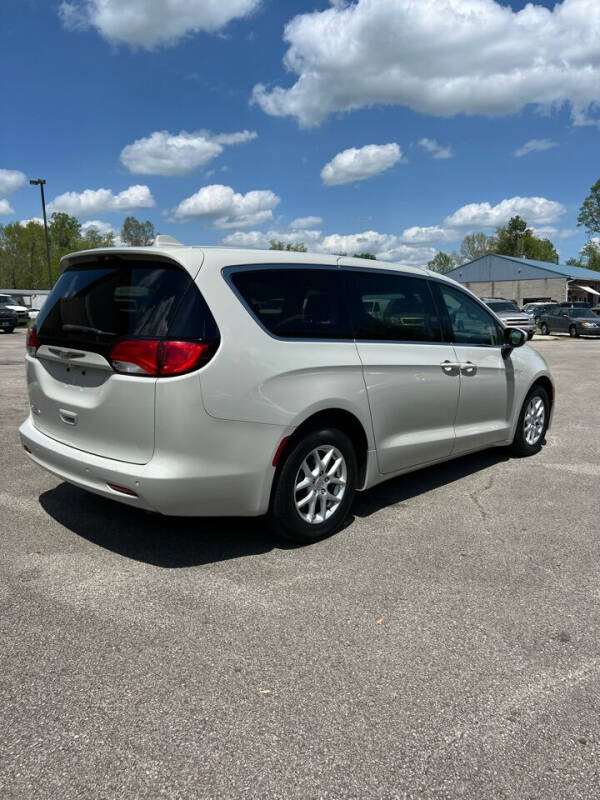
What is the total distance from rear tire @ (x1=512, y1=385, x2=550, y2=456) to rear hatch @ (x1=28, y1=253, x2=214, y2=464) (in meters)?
3.97

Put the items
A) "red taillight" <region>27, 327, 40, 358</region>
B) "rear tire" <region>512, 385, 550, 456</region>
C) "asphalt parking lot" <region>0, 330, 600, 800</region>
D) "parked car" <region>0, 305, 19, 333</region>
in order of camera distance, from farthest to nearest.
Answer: "parked car" <region>0, 305, 19, 333</region> < "rear tire" <region>512, 385, 550, 456</region> < "red taillight" <region>27, 327, 40, 358</region> < "asphalt parking lot" <region>0, 330, 600, 800</region>

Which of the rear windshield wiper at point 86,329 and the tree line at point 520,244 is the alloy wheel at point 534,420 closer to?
the rear windshield wiper at point 86,329

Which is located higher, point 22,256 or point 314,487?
point 22,256

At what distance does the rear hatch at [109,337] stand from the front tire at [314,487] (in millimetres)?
868

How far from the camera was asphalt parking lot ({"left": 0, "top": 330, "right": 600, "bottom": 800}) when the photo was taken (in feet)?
6.95

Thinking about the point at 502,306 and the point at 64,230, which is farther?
the point at 64,230

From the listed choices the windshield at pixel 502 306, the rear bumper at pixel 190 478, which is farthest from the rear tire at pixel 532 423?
the windshield at pixel 502 306

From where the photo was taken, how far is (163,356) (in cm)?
327

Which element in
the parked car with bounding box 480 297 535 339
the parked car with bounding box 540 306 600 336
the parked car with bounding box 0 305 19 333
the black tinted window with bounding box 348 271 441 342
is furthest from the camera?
the parked car with bounding box 540 306 600 336

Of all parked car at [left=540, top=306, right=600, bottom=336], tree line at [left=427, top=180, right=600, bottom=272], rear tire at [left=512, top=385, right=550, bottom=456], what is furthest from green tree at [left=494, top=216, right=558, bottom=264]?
rear tire at [left=512, top=385, right=550, bottom=456]

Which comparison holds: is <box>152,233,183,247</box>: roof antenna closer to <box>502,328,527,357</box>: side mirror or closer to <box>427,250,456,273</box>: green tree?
<box>502,328,527,357</box>: side mirror

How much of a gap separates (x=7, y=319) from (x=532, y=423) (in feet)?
94.2

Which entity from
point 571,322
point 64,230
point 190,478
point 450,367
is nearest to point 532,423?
point 450,367

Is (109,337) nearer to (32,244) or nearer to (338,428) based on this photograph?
(338,428)
